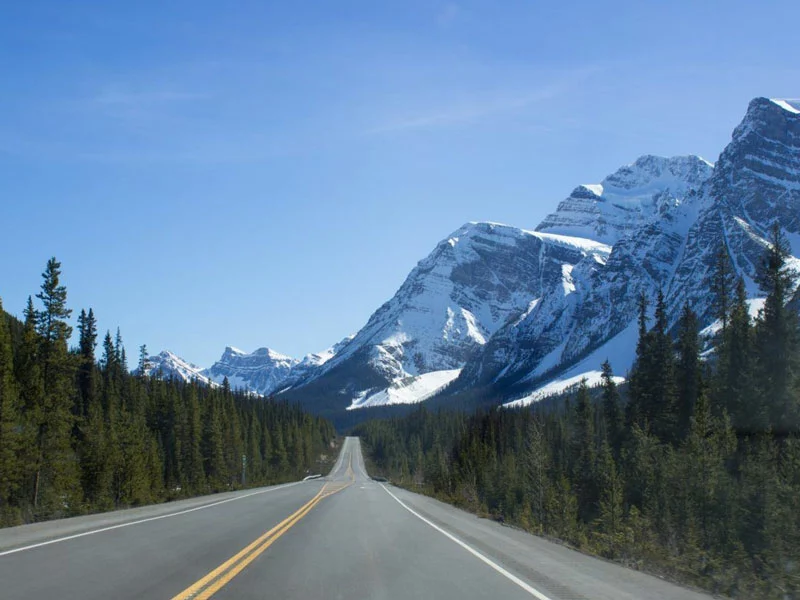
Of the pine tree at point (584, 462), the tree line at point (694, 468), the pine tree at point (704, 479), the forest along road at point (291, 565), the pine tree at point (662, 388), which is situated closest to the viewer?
the forest along road at point (291, 565)

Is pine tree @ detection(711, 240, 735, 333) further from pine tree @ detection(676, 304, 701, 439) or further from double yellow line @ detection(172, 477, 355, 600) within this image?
double yellow line @ detection(172, 477, 355, 600)

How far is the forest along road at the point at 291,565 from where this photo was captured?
32.8 ft

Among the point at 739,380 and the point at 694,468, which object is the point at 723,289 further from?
the point at 694,468

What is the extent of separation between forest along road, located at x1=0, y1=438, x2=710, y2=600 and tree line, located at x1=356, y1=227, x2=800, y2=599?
9.83 feet

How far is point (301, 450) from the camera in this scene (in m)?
130

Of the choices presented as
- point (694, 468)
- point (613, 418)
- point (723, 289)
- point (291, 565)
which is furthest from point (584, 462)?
point (291, 565)

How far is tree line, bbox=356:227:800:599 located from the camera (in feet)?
63.3

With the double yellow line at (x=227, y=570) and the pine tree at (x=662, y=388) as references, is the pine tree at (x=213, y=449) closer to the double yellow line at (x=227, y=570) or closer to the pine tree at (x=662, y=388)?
the pine tree at (x=662, y=388)

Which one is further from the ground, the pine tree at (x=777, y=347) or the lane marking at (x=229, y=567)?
the pine tree at (x=777, y=347)

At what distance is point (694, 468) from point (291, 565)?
25.8m

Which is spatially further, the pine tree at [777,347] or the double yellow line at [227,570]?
the pine tree at [777,347]

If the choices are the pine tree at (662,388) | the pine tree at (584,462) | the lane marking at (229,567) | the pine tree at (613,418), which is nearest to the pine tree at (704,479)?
the lane marking at (229,567)

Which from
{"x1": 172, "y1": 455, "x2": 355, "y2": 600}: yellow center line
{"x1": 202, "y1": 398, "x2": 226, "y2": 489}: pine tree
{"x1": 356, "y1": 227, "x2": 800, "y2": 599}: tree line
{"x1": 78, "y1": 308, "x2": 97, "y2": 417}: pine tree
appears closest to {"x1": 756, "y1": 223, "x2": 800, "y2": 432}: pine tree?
{"x1": 356, "y1": 227, "x2": 800, "y2": 599}: tree line

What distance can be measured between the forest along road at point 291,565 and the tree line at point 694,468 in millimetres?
2996
